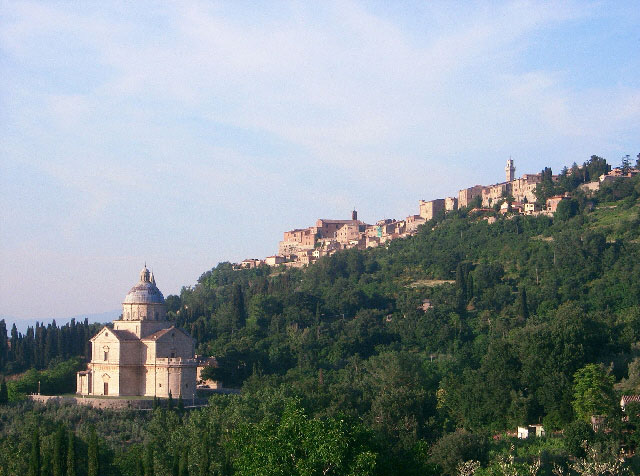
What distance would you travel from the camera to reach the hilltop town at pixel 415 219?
300 feet

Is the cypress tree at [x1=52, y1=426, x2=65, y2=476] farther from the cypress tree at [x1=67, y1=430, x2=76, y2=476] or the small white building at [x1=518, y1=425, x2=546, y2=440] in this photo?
the small white building at [x1=518, y1=425, x2=546, y2=440]

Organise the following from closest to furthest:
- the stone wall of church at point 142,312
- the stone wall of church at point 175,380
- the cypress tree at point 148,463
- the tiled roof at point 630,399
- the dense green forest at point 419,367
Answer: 1. the dense green forest at point 419,367
2. the cypress tree at point 148,463
3. the tiled roof at point 630,399
4. the stone wall of church at point 175,380
5. the stone wall of church at point 142,312

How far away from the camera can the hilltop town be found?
9131cm

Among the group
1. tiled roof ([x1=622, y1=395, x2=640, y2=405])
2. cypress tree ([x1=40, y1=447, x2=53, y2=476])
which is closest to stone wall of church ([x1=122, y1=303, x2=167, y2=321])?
cypress tree ([x1=40, y1=447, x2=53, y2=476])

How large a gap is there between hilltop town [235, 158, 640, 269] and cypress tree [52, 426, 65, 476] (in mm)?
60011

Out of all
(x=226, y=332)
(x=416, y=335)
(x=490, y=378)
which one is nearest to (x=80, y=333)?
(x=226, y=332)

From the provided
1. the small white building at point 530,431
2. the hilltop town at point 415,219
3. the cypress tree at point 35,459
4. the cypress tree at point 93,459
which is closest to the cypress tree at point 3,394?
the cypress tree at point 35,459

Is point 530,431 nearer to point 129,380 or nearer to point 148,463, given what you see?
point 148,463

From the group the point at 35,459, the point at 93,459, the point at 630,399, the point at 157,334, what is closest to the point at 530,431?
the point at 630,399

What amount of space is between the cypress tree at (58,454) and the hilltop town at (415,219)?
197 ft

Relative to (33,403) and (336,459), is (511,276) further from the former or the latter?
(336,459)

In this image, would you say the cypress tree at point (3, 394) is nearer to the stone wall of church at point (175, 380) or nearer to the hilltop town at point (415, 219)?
the stone wall of church at point (175, 380)

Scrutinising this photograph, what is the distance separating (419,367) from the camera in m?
51.1

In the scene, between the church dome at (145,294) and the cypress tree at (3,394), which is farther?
the church dome at (145,294)
